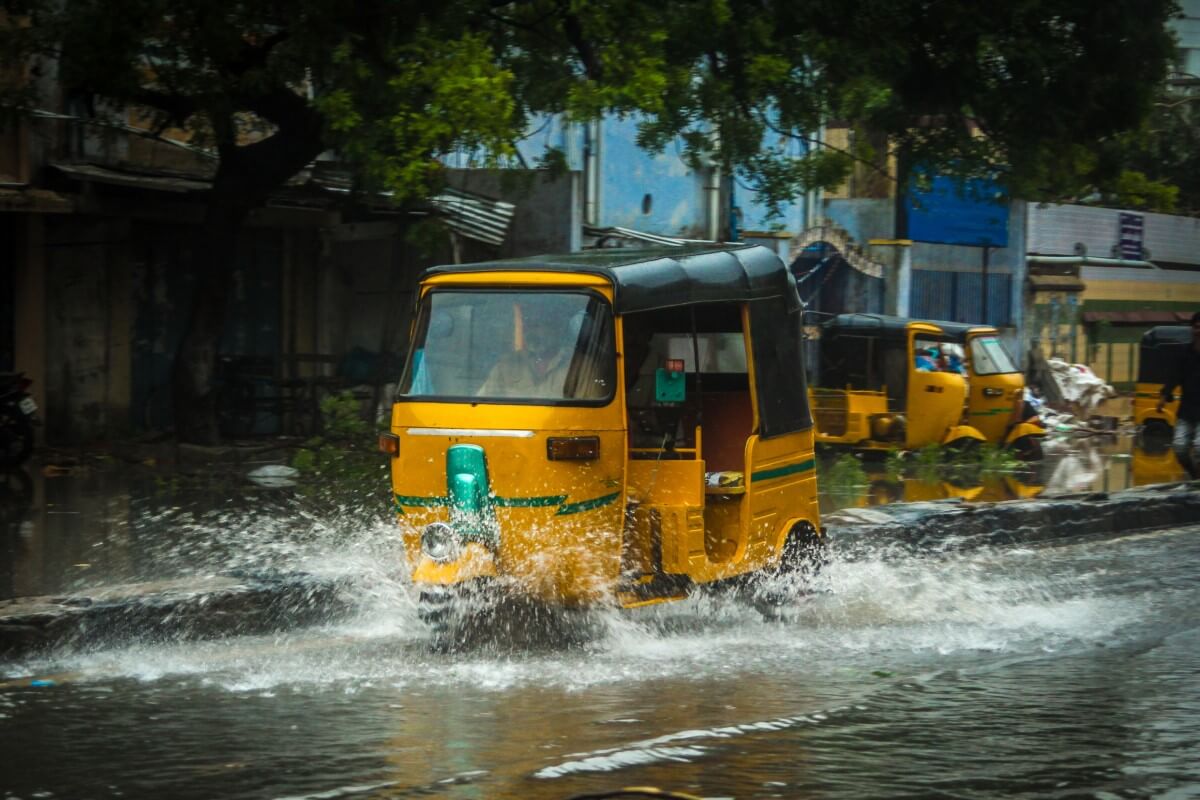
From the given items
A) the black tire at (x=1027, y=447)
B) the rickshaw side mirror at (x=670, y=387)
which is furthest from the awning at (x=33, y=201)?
the black tire at (x=1027, y=447)

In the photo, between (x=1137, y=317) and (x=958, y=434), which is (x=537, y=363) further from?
(x=1137, y=317)

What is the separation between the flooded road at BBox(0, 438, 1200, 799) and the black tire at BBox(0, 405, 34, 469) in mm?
4756

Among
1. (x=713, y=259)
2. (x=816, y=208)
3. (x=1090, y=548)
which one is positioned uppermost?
(x=816, y=208)

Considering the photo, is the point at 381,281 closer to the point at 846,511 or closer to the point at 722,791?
the point at 846,511

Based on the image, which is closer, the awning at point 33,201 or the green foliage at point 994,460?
the awning at point 33,201

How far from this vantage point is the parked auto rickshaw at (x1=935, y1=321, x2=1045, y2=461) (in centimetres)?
2034

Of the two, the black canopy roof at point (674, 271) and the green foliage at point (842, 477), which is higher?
the black canopy roof at point (674, 271)

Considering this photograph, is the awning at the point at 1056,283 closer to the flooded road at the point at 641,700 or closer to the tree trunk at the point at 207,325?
the tree trunk at the point at 207,325

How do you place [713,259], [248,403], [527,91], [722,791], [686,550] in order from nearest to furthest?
[722,791], [686,550], [713,259], [527,91], [248,403]

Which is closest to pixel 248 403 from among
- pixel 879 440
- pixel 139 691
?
pixel 879 440

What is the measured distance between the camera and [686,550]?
329 inches

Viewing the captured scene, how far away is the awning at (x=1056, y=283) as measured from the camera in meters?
31.2

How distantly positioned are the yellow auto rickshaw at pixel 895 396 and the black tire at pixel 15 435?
9510 millimetres

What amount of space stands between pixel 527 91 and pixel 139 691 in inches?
404
